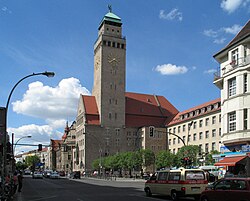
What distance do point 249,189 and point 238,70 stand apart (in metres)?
20.7

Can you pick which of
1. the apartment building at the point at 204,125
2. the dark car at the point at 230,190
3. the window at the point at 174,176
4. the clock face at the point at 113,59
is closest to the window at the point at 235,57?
the window at the point at 174,176

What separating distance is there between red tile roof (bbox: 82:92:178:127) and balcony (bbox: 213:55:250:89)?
66.9 m

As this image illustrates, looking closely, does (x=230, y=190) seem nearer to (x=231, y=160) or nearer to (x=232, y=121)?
(x=231, y=160)

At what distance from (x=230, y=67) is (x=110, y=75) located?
225 feet

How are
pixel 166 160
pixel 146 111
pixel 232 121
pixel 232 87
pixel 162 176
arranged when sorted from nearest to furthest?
pixel 162 176 → pixel 232 121 → pixel 232 87 → pixel 166 160 → pixel 146 111

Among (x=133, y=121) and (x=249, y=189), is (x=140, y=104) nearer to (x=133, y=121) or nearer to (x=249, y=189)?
(x=133, y=121)

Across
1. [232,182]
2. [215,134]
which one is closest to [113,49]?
[215,134]

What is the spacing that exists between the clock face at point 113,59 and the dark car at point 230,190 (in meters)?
88.1

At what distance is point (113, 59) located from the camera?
104000 mm

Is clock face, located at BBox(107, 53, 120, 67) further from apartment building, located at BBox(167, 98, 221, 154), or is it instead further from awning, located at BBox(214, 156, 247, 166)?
awning, located at BBox(214, 156, 247, 166)

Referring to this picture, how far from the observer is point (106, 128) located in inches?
4060

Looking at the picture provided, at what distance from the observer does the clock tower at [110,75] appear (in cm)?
10275

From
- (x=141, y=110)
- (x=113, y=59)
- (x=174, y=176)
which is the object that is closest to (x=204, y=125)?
(x=141, y=110)

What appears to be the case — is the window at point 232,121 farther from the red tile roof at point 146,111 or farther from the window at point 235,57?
the red tile roof at point 146,111
